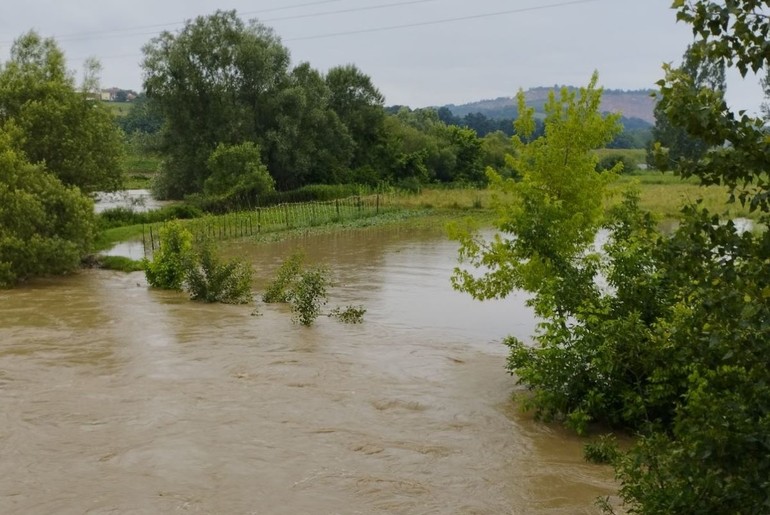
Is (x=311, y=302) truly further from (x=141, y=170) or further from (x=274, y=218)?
(x=141, y=170)

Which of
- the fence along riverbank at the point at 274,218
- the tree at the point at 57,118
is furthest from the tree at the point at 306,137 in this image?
the tree at the point at 57,118

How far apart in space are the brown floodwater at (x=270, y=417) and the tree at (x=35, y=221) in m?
3.40

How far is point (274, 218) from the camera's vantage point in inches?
1473

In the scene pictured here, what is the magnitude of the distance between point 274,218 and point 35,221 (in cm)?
1544

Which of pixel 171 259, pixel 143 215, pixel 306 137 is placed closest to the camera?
pixel 171 259

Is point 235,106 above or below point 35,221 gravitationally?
above

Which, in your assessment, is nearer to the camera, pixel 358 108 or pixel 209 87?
pixel 209 87

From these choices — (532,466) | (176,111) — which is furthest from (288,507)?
(176,111)

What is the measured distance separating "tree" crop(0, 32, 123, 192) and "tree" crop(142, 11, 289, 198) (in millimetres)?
14236

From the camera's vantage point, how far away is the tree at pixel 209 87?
151ft

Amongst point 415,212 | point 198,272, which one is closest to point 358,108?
point 415,212

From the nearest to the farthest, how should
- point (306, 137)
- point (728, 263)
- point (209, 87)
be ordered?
point (728, 263) < point (209, 87) < point (306, 137)

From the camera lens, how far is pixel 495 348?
1520 cm

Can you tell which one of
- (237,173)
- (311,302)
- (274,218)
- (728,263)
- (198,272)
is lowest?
(311,302)
